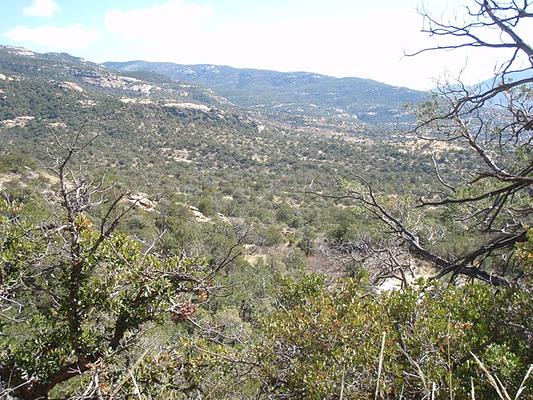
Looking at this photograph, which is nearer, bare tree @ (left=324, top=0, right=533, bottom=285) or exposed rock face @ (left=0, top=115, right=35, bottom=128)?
bare tree @ (left=324, top=0, right=533, bottom=285)

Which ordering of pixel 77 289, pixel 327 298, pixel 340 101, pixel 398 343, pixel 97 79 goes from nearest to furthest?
pixel 398 343, pixel 327 298, pixel 77 289, pixel 97 79, pixel 340 101

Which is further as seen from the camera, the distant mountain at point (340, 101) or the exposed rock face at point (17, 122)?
the distant mountain at point (340, 101)

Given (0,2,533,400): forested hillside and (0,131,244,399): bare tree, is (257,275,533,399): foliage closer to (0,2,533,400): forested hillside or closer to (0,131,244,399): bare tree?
(0,2,533,400): forested hillside

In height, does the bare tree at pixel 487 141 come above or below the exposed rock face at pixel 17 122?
above

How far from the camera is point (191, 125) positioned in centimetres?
7394

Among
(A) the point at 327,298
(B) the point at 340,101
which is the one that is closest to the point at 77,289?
(A) the point at 327,298

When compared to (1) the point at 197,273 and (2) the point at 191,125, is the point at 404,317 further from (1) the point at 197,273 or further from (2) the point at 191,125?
(2) the point at 191,125

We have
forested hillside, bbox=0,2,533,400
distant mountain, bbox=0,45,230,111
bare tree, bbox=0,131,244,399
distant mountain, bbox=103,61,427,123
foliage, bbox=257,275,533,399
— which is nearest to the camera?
foliage, bbox=257,275,533,399

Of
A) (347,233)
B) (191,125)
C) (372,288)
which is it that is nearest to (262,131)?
(191,125)

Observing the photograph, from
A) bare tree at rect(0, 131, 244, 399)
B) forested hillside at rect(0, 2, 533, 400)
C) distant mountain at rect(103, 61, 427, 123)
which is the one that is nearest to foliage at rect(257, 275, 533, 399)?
forested hillside at rect(0, 2, 533, 400)

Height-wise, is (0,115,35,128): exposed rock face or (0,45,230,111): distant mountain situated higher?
(0,45,230,111): distant mountain

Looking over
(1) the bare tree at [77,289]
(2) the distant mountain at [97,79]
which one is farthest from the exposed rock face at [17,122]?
(1) the bare tree at [77,289]

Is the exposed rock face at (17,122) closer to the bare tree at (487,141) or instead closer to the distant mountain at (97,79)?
the distant mountain at (97,79)

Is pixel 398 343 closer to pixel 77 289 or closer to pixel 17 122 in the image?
pixel 77 289
